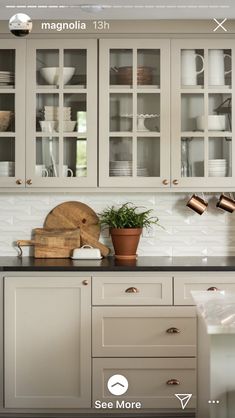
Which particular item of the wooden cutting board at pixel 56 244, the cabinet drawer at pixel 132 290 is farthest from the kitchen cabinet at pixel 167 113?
the cabinet drawer at pixel 132 290

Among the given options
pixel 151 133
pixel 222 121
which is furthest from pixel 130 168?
pixel 222 121

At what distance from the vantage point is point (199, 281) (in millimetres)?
4312

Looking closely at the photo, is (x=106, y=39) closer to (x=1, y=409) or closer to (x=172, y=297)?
(x=172, y=297)

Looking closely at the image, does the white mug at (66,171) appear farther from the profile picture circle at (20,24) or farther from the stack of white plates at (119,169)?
the profile picture circle at (20,24)

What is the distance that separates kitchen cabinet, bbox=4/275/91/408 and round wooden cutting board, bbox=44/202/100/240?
0.68 metres

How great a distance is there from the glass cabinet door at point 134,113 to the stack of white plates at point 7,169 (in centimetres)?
53

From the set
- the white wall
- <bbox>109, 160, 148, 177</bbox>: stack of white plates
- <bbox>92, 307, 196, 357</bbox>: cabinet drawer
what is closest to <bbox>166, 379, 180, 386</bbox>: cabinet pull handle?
<bbox>92, 307, 196, 357</bbox>: cabinet drawer

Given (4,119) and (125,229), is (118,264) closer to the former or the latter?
(125,229)

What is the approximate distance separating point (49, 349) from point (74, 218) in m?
0.94

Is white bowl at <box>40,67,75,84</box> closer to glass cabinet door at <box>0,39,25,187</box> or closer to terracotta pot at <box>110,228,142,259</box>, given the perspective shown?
glass cabinet door at <box>0,39,25,187</box>

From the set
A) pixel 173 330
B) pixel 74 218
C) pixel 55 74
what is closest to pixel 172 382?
pixel 173 330

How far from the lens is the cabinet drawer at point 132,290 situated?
4.32 meters

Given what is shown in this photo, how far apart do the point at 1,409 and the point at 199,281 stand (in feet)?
4.29

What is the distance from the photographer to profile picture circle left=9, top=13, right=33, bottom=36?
4398 mm
